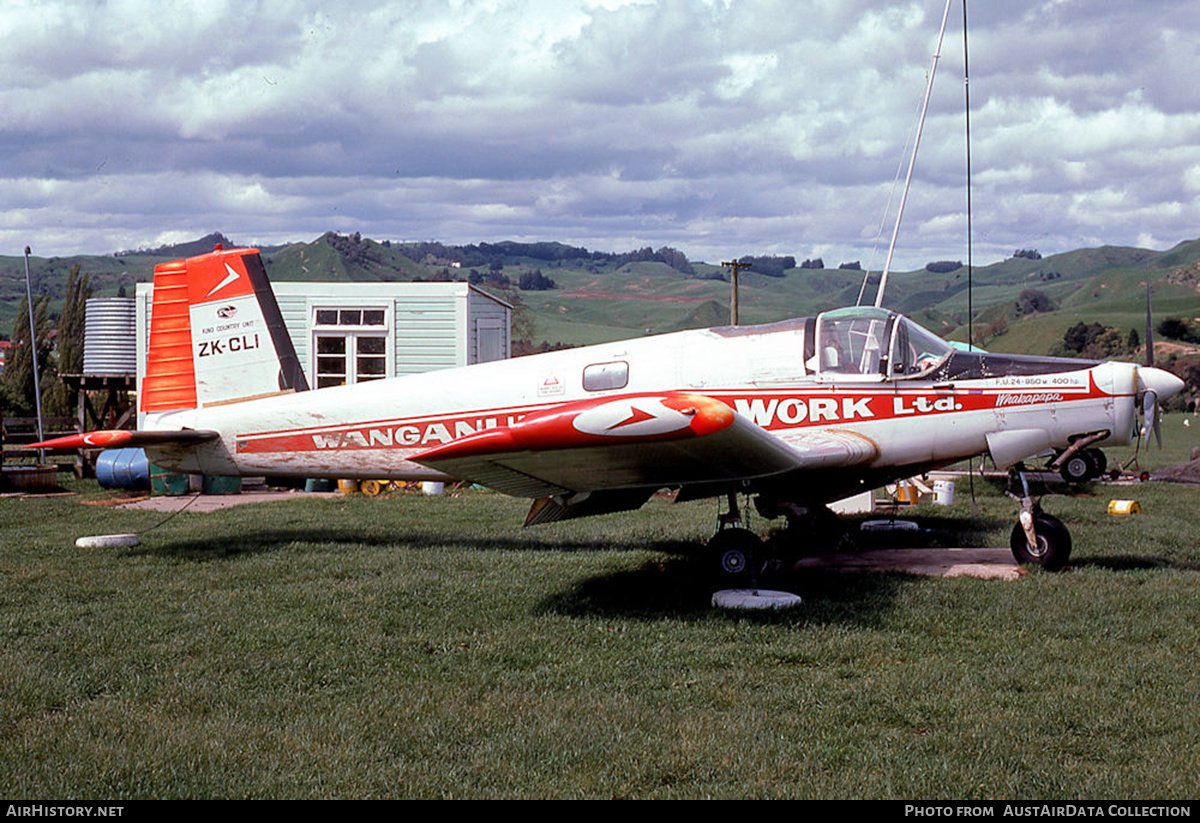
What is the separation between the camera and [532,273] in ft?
563

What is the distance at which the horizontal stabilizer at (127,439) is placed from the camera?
31.2 feet

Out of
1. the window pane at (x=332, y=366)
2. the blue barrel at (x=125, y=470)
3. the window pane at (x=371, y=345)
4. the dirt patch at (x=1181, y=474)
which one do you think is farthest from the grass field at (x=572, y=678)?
the window pane at (x=371, y=345)

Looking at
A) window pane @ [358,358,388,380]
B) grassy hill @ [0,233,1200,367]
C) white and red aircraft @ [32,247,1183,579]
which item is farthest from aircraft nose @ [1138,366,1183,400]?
grassy hill @ [0,233,1200,367]

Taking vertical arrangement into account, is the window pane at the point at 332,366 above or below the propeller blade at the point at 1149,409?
above

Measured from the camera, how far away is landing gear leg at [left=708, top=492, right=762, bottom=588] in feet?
27.5

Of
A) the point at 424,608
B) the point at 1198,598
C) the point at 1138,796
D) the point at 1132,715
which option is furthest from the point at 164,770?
the point at 1198,598

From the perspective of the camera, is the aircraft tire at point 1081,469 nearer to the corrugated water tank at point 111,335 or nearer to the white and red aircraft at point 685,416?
the white and red aircraft at point 685,416

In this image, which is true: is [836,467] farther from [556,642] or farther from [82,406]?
[82,406]

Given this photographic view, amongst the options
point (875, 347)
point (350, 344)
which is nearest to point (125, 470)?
point (350, 344)

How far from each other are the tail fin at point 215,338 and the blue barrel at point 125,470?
22.6 feet

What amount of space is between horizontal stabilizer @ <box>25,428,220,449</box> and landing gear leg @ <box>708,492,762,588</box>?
5423mm

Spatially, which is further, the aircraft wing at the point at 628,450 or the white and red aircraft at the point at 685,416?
the white and red aircraft at the point at 685,416

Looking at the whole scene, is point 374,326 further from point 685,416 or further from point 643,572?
point 685,416

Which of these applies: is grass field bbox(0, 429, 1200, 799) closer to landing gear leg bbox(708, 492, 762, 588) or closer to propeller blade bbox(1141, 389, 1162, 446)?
landing gear leg bbox(708, 492, 762, 588)
